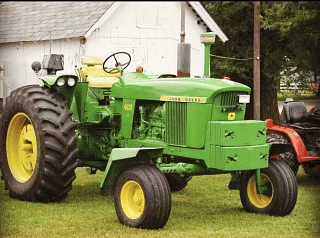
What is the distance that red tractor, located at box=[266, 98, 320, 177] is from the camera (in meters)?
7.47

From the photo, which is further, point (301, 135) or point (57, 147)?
point (301, 135)

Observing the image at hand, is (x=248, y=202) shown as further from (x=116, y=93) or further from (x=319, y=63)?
(x=319, y=63)

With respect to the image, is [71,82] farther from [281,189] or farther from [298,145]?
[298,145]

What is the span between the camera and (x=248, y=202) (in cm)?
588

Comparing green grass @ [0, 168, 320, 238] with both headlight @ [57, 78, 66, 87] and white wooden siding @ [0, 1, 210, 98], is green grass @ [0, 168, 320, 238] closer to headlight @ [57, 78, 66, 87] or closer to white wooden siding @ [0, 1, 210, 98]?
headlight @ [57, 78, 66, 87]

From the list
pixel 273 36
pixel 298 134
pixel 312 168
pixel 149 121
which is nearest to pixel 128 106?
pixel 149 121

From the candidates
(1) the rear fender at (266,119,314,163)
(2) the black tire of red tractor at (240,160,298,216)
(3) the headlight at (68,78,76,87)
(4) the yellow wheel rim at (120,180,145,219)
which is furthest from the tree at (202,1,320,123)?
(1) the rear fender at (266,119,314,163)

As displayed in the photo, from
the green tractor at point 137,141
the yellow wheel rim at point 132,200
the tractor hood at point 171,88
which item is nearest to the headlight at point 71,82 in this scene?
the green tractor at point 137,141

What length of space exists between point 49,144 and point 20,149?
644mm

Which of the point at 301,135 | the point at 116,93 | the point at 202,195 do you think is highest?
the point at 116,93

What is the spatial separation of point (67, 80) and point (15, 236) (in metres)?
1.84

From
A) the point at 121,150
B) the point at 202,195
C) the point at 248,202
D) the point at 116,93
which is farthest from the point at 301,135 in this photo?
the point at 121,150

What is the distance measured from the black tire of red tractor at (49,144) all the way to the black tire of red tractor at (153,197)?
91cm

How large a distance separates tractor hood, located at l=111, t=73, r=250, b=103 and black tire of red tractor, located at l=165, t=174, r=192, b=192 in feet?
4.16
